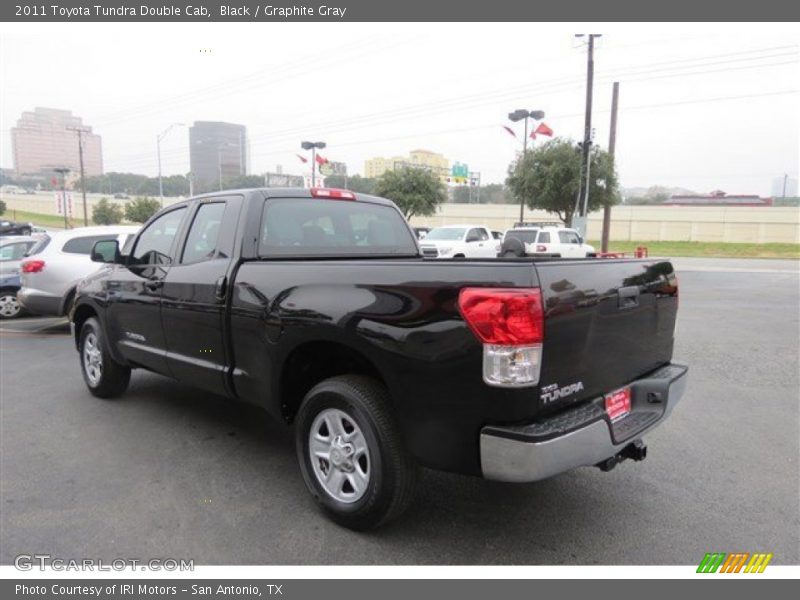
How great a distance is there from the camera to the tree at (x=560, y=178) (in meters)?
28.5

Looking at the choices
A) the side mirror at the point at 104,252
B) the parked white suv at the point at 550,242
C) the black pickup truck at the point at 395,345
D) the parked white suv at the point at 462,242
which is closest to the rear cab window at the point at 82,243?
the side mirror at the point at 104,252

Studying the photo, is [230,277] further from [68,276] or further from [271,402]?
[68,276]

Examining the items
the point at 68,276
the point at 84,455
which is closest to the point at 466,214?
the point at 68,276

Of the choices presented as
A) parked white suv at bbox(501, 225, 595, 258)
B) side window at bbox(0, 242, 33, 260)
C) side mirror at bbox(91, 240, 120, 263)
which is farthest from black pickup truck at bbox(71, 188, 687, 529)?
parked white suv at bbox(501, 225, 595, 258)

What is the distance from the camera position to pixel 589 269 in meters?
2.79

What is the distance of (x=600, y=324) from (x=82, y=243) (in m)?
8.82

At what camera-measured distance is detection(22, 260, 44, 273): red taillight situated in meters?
8.80

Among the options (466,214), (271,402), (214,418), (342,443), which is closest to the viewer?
(342,443)

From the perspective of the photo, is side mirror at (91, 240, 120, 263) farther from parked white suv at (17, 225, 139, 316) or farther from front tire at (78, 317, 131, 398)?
parked white suv at (17, 225, 139, 316)

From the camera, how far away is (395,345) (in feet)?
8.80

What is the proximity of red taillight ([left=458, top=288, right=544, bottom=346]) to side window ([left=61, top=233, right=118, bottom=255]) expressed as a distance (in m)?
8.27

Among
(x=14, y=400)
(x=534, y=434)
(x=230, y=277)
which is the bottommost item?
(x=14, y=400)

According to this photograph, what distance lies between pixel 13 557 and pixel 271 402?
149 cm

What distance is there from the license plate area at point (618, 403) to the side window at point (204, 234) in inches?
107
